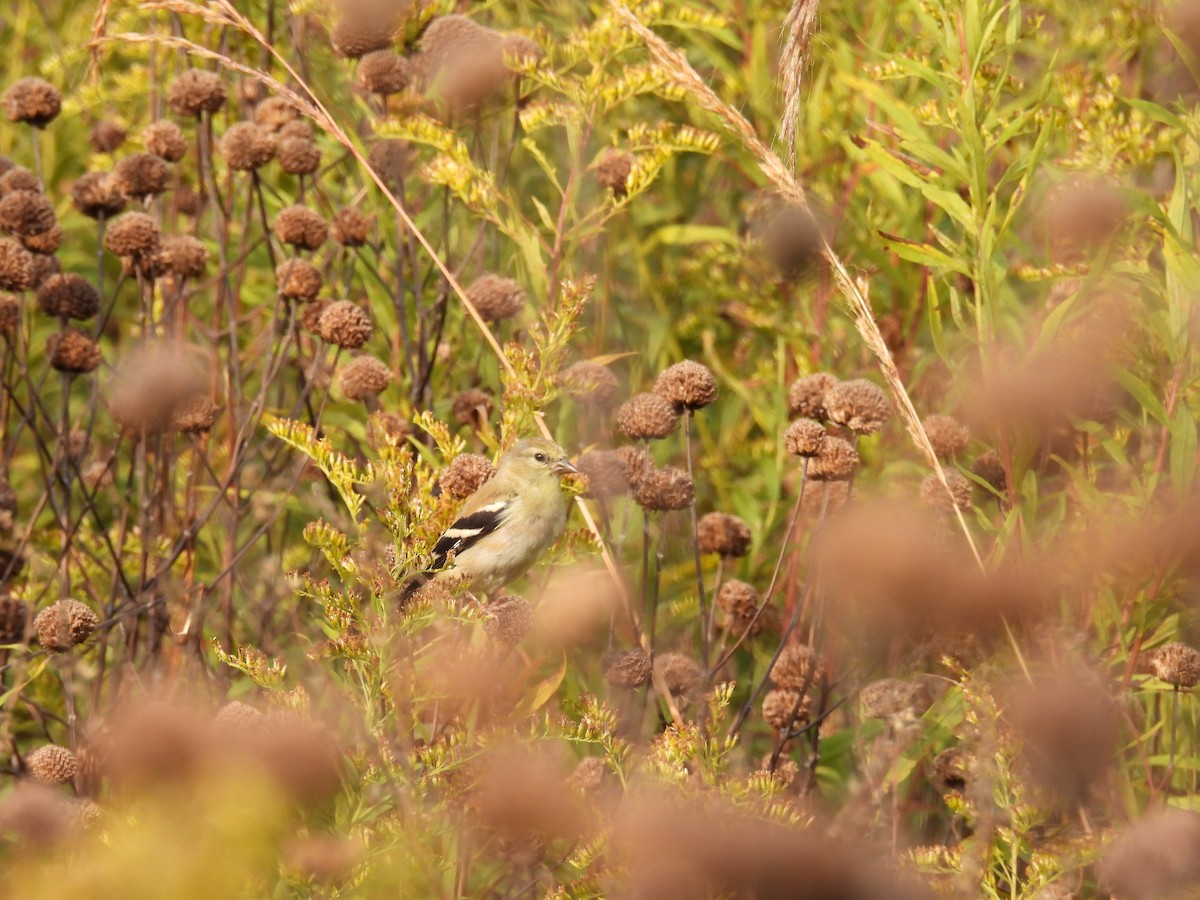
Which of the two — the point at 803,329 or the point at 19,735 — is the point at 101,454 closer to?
the point at 19,735

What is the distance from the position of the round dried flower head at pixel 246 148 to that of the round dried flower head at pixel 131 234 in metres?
0.30

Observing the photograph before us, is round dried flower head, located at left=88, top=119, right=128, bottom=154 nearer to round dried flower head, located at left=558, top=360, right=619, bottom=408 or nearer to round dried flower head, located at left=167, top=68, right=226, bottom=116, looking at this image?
round dried flower head, located at left=167, top=68, right=226, bottom=116

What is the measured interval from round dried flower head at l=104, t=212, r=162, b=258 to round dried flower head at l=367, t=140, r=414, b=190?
2.31 ft

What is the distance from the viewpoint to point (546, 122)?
3590 mm

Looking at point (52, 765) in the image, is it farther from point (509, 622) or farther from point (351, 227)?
point (351, 227)

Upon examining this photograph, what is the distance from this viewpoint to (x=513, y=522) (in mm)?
3701

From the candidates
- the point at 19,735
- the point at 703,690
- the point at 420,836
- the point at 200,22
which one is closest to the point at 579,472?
the point at 703,690

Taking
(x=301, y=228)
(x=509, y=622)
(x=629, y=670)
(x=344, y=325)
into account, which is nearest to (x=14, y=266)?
(x=301, y=228)

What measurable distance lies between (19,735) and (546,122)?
2.44m

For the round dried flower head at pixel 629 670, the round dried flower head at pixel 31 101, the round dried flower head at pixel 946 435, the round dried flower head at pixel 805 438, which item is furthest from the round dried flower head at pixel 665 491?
the round dried flower head at pixel 31 101

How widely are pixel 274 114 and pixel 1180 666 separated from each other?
2.95 m

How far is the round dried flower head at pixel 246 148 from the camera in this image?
3.80 meters

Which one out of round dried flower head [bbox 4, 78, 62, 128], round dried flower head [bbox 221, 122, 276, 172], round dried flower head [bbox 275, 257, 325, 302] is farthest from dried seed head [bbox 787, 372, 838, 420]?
round dried flower head [bbox 4, 78, 62, 128]

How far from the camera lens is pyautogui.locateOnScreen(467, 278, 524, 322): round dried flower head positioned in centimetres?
355
